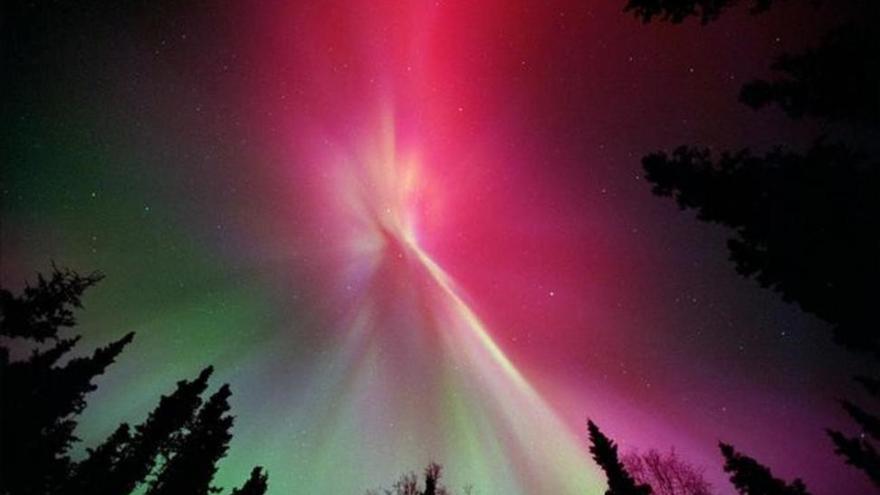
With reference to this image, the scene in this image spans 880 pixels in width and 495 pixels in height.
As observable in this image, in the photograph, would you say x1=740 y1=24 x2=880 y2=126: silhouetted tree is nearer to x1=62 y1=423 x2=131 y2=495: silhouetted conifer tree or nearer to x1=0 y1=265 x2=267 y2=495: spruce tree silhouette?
x1=0 y1=265 x2=267 y2=495: spruce tree silhouette

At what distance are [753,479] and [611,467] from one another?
34.9 ft

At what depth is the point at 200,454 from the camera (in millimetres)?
29047

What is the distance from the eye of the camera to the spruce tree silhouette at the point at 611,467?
2428 cm

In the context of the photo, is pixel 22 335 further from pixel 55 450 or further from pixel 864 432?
pixel 864 432

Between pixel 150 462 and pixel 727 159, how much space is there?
3427 cm

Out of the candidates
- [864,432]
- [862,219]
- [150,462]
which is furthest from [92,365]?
[864,432]

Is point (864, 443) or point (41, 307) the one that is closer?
point (41, 307)

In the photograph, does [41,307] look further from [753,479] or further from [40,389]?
[753,479]

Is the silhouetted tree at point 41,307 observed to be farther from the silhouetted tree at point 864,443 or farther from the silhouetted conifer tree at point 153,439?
the silhouetted tree at point 864,443

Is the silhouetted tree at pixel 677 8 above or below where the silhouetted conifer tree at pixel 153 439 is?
below

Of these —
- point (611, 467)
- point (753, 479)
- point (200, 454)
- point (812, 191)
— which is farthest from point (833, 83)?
point (200, 454)

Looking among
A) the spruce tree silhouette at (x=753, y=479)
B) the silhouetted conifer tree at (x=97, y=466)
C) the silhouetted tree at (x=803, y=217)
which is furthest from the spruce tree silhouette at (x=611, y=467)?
the silhouetted conifer tree at (x=97, y=466)

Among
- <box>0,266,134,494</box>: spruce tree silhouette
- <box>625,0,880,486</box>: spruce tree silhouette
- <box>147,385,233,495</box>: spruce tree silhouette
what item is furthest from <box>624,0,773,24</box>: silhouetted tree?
<box>147,385,233,495</box>: spruce tree silhouette

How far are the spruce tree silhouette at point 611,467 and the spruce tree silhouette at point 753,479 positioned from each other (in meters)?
8.66
